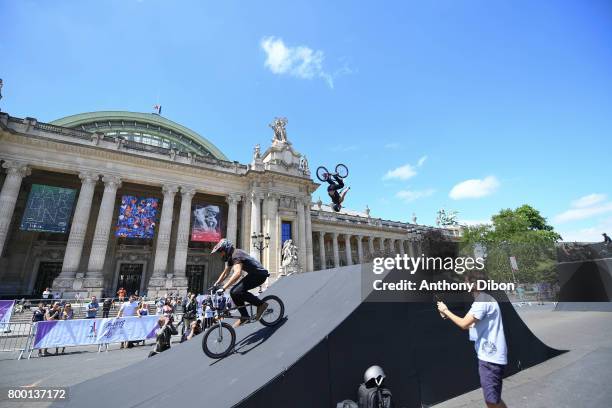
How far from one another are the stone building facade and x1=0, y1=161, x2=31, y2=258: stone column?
5 cm

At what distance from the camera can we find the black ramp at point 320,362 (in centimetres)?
253

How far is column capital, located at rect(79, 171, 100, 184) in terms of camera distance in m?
21.6

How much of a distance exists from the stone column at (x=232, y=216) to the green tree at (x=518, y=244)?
68.4 ft

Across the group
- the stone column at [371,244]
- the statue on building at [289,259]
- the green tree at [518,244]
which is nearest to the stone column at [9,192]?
the statue on building at [289,259]

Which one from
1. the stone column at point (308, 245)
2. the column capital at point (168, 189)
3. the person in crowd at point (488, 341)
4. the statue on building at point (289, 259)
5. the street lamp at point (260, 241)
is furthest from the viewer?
the stone column at point (308, 245)

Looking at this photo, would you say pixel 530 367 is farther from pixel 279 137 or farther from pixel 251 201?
pixel 279 137

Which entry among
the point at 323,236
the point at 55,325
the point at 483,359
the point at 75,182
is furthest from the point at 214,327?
the point at 323,236

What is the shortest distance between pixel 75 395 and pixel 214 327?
2258 mm

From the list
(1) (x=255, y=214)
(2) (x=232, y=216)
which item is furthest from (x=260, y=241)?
(2) (x=232, y=216)

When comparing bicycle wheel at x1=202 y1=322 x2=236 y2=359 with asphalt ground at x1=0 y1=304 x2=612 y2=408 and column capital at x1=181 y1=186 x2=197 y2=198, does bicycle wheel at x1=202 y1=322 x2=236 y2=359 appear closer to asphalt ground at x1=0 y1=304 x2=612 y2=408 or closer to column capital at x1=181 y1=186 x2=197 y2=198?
asphalt ground at x1=0 y1=304 x2=612 y2=408

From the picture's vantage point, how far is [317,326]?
3148mm

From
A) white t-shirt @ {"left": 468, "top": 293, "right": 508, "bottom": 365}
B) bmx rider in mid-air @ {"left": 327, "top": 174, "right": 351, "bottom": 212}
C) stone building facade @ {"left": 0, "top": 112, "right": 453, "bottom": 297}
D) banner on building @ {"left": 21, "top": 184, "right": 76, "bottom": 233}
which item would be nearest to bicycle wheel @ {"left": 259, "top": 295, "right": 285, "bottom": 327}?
white t-shirt @ {"left": 468, "top": 293, "right": 508, "bottom": 365}

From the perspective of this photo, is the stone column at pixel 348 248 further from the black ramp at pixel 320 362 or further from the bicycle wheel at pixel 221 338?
the bicycle wheel at pixel 221 338

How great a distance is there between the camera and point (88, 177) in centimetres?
2175
